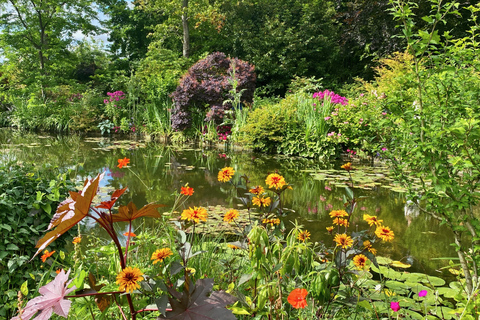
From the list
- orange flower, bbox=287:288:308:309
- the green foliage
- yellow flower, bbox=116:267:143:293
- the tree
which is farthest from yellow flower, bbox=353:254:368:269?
the tree

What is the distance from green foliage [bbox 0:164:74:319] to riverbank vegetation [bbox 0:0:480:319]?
0.05 feet

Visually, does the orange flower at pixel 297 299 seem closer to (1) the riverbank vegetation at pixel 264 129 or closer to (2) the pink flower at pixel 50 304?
(1) the riverbank vegetation at pixel 264 129

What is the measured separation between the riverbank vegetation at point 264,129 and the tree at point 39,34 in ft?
0.20

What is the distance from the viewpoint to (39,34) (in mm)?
11469

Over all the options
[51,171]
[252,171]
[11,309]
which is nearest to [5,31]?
[252,171]

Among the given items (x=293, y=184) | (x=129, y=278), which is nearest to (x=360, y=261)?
(x=129, y=278)

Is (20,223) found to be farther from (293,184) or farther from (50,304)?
(293,184)

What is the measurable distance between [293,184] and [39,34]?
40.3 feet

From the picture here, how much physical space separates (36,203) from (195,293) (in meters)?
1.25

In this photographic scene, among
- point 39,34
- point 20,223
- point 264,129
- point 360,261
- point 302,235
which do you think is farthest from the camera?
point 39,34

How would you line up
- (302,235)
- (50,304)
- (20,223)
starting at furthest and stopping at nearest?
(20,223)
(302,235)
(50,304)

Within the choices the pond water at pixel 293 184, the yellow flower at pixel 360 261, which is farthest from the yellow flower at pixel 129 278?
the pond water at pixel 293 184

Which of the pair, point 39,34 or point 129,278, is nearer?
point 129,278

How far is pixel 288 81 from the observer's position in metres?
13.2
